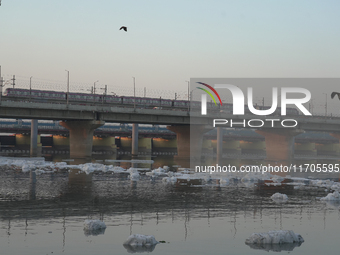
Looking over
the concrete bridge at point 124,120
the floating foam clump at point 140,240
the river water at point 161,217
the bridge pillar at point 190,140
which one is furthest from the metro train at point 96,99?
the floating foam clump at point 140,240

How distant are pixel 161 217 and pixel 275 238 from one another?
18.0 ft

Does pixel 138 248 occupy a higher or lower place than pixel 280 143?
lower

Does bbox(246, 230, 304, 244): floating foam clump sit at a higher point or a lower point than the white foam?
lower

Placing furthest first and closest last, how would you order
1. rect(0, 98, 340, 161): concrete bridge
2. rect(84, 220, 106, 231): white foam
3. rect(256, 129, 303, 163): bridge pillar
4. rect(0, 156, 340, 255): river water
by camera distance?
rect(256, 129, 303, 163): bridge pillar → rect(0, 98, 340, 161): concrete bridge → rect(84, 220, 106, 231): white foam → rect(0, 156, 340, 255): river water

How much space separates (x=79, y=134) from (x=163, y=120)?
15.0 metres

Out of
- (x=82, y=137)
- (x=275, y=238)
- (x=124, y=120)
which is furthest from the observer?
(x=124, y=120)

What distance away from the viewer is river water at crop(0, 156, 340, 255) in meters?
13.5

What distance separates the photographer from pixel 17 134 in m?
127

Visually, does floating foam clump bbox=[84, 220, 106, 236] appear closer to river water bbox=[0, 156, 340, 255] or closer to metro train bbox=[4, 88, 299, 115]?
river water bbox=[0, 156, 340, 255]

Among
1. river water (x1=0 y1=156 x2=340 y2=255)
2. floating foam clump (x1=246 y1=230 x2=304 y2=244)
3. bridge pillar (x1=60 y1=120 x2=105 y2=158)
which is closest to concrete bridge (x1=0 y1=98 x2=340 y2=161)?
bridge pillar (x1=60 y1=120 x2=105 y2=158)

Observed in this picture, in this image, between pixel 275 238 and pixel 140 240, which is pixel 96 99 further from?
pixel 275 238

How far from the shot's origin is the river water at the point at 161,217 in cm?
1348

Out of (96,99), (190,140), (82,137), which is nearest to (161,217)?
Answer: (82,137)

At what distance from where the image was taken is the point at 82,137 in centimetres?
7450
